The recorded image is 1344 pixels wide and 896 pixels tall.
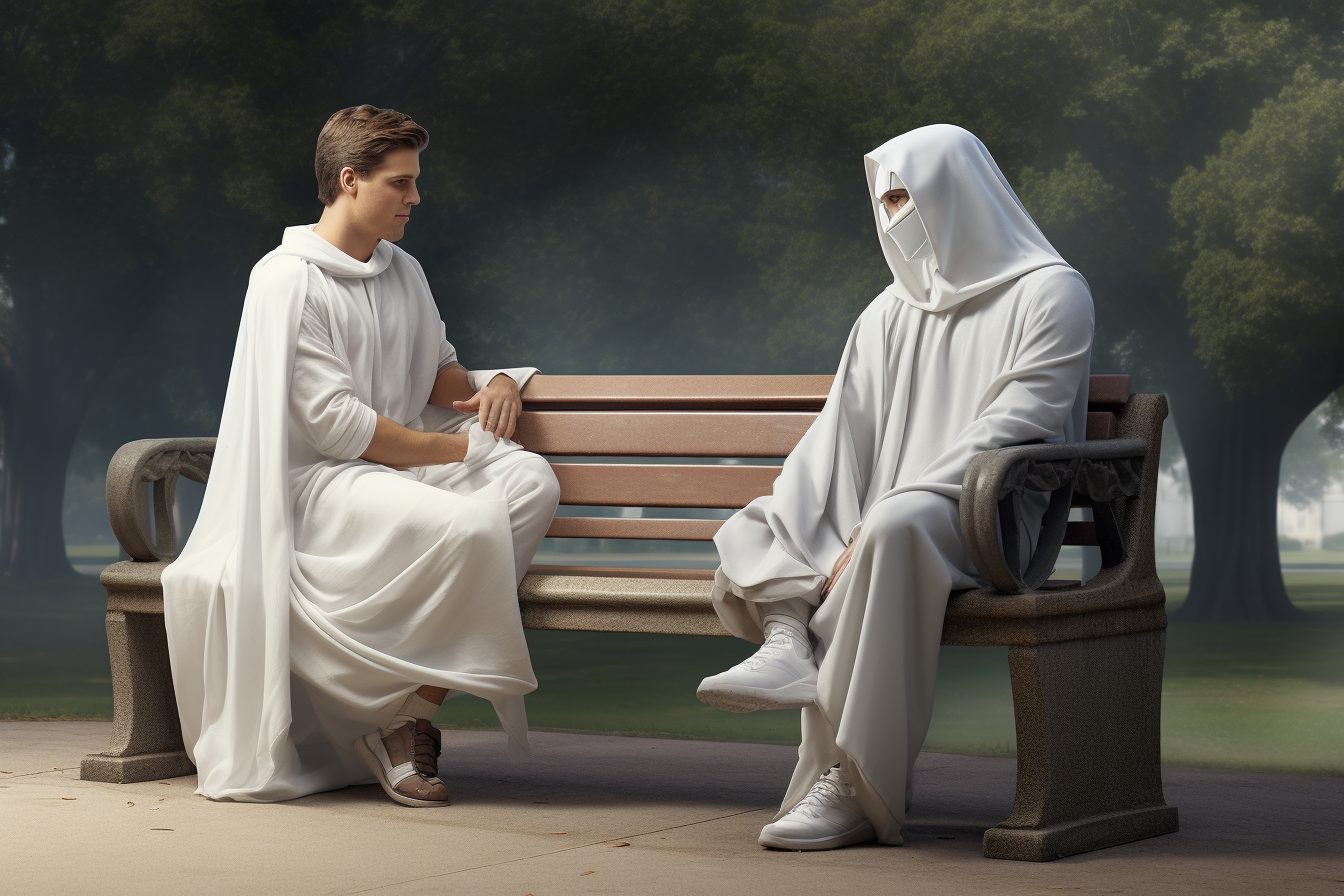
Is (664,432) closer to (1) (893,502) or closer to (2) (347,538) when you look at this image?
(2) (347,538)

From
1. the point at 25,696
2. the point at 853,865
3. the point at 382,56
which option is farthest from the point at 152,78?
the point at 853,865

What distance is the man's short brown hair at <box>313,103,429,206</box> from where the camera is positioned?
3793 millimetres

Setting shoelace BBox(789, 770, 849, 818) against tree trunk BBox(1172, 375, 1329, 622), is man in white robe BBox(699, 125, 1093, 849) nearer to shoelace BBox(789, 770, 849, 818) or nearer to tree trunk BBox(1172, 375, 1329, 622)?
shoelace BBox(789, 770, 849, 818)

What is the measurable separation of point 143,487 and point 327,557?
696 millimetres

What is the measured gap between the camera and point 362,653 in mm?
3508

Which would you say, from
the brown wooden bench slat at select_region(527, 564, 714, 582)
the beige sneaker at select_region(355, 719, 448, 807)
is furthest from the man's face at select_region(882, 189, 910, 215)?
the beige sneaker at select_region(355, 719, 448, 807)

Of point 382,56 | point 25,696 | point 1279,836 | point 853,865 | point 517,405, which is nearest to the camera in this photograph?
point 853,865

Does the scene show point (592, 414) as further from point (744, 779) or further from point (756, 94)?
point (756, 94)

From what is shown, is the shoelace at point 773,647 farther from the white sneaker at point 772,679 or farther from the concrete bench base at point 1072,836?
the concrete bench base at point 1072,836

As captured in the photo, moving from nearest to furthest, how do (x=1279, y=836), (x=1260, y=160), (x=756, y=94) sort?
1. (x=1279, y=836)
2. (x=1260, y=160)
3. (x=756, y=94)

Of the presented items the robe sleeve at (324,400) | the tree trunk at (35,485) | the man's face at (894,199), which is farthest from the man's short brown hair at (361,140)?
the tree trunk at (35,485)

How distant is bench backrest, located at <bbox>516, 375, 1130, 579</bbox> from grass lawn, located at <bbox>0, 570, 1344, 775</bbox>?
4.52 feet

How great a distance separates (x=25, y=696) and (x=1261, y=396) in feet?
22.0

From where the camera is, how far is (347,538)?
364cm
